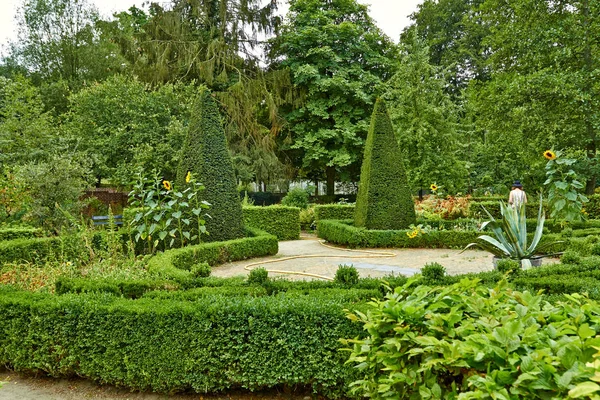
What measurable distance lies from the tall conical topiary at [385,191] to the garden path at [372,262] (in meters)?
1.07

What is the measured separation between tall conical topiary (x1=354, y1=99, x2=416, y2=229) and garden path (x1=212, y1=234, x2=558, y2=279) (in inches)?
42.0

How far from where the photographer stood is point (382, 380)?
1679 millimetres

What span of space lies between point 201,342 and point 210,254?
4.65 m

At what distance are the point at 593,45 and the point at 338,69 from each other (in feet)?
33.8

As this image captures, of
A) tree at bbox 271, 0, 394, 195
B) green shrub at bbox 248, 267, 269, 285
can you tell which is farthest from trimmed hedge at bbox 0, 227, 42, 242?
tree at bbox 271, 0, 394, 195

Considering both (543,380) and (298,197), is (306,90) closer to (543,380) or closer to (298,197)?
(298,197)

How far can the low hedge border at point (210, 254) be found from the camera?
569 cm

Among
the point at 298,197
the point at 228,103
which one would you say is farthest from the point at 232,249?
the point at 228,103

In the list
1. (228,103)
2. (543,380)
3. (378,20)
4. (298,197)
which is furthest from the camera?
(378,20)

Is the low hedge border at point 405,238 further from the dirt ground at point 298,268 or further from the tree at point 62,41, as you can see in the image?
the tree at point 62,41

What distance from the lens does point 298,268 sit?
7977 mm

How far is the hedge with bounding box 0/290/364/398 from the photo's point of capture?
10.8 ft

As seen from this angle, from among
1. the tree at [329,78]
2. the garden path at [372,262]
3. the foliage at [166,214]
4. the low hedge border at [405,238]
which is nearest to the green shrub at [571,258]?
the garden path at [372,262]

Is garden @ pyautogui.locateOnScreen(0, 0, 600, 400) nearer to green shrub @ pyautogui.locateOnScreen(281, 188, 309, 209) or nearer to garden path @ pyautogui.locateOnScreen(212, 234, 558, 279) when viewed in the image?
green shrub @ pyautogui.locateOnScreen(281, 188, 309, 209)
